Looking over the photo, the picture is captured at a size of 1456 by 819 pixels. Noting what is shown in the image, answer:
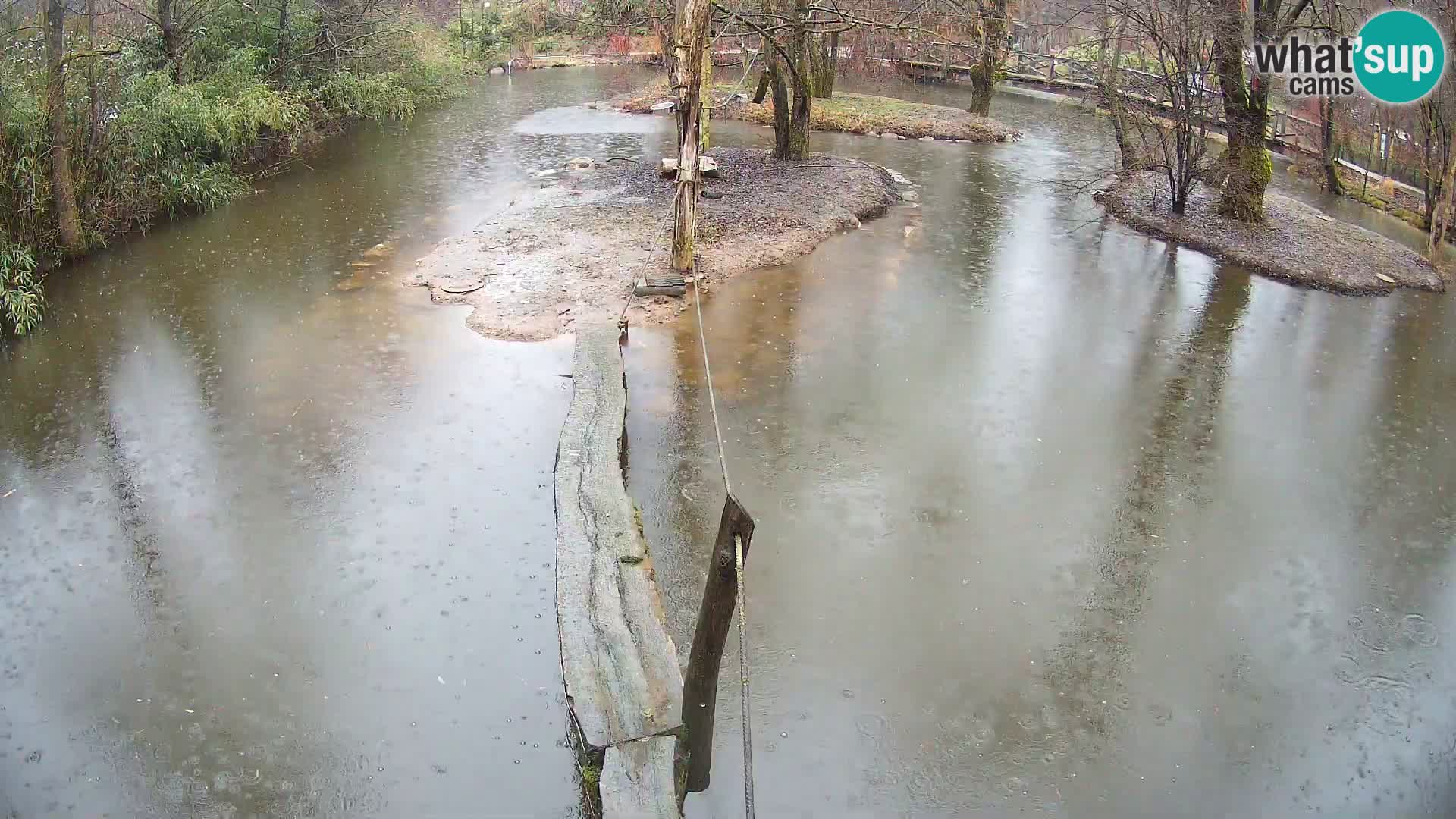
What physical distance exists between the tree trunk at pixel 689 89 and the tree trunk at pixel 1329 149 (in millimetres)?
10077

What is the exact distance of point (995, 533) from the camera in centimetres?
604

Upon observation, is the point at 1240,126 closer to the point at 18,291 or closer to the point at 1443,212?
the point at 1443,212

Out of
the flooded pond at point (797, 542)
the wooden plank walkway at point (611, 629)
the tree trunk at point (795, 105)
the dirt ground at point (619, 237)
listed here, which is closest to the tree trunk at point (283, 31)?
the dirt ground at point (619, 237)

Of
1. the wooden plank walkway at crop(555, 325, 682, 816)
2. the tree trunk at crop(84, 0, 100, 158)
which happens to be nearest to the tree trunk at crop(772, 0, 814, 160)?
the tree trunk at crop(84, 0, 100, 158)

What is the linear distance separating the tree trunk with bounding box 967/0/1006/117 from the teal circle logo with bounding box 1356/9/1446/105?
6.14 metres

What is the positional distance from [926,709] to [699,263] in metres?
6.69

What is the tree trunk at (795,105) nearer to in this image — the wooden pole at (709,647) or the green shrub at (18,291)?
the green shrub at (18,291)

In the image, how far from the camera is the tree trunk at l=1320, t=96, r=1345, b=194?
14820 millimetres

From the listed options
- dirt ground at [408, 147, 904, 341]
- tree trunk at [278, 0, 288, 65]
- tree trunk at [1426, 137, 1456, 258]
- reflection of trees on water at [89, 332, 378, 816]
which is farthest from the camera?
tree trunk at [278, 0, 288, 65]

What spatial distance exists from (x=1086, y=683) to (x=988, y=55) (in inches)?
654

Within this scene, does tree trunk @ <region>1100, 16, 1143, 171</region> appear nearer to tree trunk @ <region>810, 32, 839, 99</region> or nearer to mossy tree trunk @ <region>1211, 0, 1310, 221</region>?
mossy tree trunk @ <region>1211, 0, 1310, 221</region>

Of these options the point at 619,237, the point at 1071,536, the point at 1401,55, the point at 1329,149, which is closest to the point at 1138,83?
the point at 1401,55

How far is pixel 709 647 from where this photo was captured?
12.1 feet

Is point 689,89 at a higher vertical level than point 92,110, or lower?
higher
